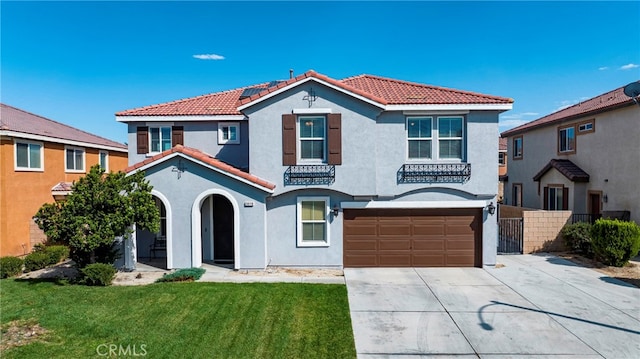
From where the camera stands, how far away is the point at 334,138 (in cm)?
1161

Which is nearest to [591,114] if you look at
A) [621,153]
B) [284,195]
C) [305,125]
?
[621,153]

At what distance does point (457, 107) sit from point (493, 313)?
6.78 meters

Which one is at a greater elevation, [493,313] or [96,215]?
[96,215]

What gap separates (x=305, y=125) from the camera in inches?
468

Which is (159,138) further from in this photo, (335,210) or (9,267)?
(335,210)

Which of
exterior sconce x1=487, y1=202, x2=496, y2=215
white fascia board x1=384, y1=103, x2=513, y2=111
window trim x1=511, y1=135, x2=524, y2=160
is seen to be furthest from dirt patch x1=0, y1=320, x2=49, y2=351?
window trim x1=511, y1=135, x2=524, y2=160

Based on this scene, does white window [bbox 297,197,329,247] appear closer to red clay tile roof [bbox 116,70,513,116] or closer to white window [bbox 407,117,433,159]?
white window [bbox 407,117,433,159]

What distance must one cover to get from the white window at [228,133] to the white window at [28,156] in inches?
373

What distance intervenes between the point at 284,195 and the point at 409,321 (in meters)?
6.14

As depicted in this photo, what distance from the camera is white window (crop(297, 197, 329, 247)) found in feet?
39.9

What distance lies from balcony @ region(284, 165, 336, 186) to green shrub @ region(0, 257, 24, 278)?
387 inches

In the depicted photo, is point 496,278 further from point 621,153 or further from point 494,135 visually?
point 621,153

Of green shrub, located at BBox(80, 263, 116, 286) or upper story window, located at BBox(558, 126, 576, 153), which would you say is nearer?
green shrub, located at BBox(80, 263, 116, 286)

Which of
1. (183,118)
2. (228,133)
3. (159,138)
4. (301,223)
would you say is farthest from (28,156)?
(301,223)
